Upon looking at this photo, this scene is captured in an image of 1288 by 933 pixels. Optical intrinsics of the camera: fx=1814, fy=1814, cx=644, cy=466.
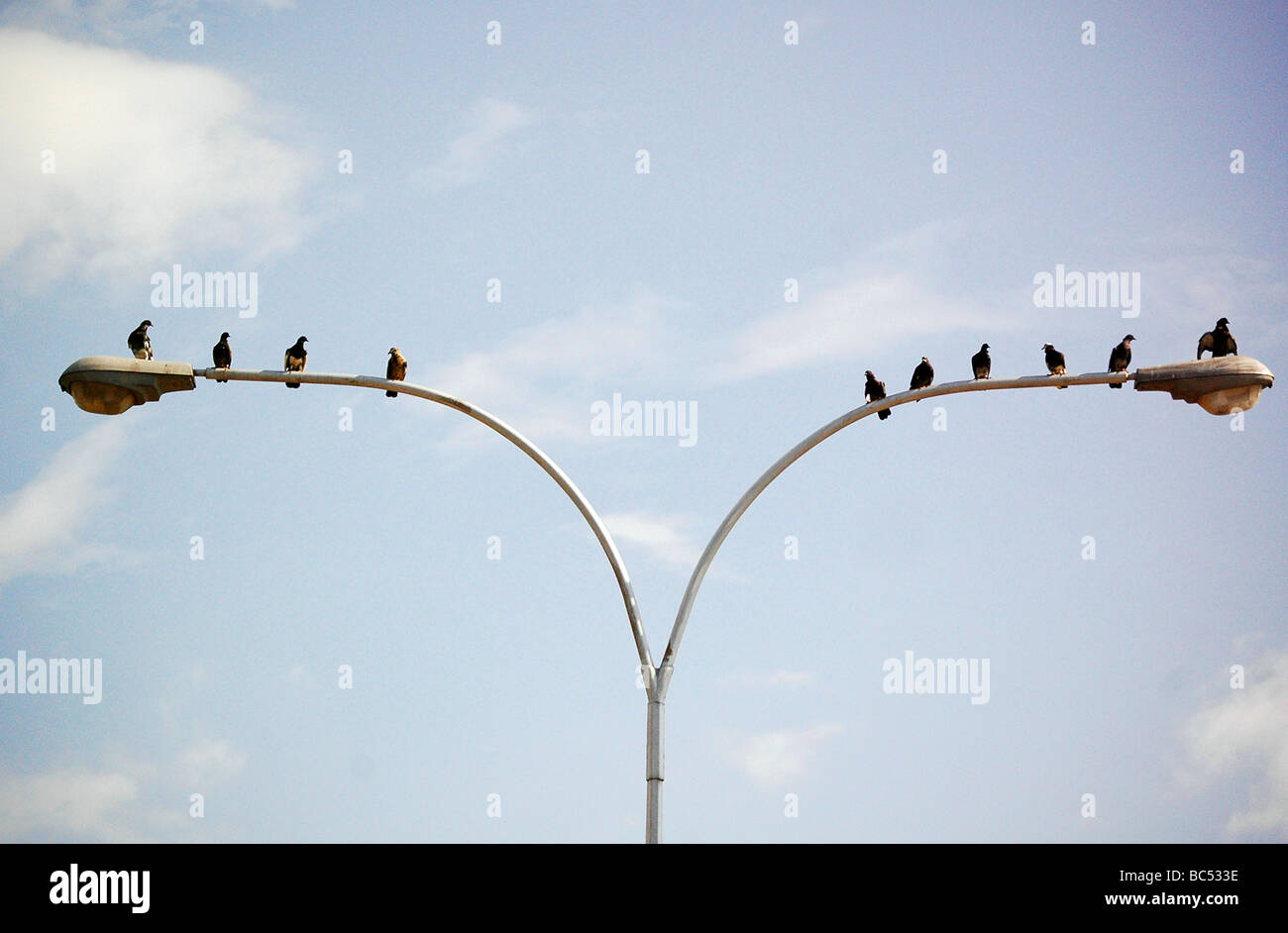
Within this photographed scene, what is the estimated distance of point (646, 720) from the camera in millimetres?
15688

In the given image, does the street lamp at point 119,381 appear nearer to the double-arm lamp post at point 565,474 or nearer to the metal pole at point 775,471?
the double-arm lamp post at point 565,474

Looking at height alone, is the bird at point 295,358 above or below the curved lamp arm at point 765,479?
above

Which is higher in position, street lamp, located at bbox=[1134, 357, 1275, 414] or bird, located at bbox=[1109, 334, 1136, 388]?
bird, located at bbox=[1109, 334, 1136, 388]

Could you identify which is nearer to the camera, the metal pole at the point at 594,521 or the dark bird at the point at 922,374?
the metal pole at the point at 594,521

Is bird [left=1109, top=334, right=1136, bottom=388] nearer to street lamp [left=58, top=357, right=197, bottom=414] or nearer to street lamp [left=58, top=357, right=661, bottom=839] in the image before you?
street lamp [left=58, top=357, right=661, bottom=839]

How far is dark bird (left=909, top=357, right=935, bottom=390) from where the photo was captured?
20078mm

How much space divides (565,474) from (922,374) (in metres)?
5.93

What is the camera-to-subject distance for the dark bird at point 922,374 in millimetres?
20078

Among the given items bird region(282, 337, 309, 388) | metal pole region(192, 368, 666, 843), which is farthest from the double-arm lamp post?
bird region(282, 337, 309, 388)

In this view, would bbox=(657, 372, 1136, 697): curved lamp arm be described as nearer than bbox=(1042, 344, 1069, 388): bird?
Yes

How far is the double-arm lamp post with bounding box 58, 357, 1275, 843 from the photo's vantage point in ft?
51.8

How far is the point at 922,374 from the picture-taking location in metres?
20.3

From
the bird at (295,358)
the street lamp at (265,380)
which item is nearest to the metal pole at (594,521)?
the street lamp at (265,380)
